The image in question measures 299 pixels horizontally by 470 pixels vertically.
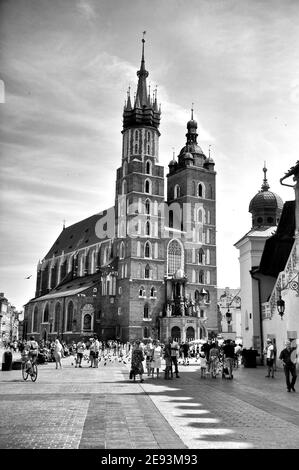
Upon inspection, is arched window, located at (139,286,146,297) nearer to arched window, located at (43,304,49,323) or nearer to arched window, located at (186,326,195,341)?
arched window, located at (186,326,195,341)

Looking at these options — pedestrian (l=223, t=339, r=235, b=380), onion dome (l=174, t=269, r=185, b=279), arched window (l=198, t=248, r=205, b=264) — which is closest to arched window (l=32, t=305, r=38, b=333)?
onion dome (l=174, t=269, r=185, b=279)

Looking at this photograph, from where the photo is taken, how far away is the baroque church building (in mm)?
70188

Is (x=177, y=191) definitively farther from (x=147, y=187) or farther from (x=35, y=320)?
(x=35, y=320)

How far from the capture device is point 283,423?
9.27 m

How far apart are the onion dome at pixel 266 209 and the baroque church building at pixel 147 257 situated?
34726 mm

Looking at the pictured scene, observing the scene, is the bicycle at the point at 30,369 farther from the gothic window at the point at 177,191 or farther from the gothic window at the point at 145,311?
the gothic window at the point at 177,191

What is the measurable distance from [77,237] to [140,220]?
27.5 meters

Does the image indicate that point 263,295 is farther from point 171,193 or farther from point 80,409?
point 171,193

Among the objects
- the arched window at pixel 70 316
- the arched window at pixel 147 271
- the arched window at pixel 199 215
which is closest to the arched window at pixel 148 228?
the arched window at pixel 147 271

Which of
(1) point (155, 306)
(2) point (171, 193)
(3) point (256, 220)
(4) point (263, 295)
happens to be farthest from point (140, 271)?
(4) point (263, 295)

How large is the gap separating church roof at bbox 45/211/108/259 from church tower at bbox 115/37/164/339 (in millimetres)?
13681

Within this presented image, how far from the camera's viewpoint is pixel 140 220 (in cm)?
7238

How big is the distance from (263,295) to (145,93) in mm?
56818

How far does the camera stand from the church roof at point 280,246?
2966cm
